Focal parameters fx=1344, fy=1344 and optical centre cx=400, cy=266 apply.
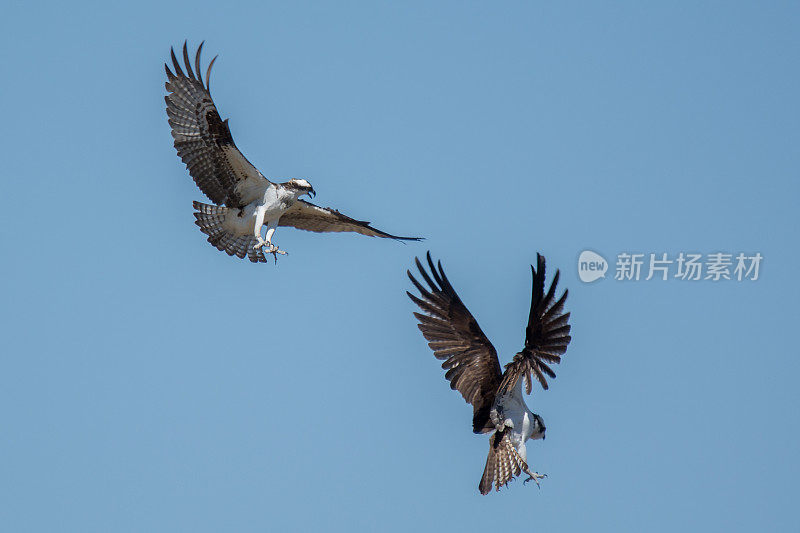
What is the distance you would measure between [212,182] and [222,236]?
0.88m

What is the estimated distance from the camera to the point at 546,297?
50.8ft

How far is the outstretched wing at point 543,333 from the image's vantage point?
1546 centimetres

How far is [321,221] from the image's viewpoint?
1978cm

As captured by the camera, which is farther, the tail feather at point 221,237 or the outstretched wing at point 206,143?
the tail feather at point 221,237

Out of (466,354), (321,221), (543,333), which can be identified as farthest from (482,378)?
(321,221)

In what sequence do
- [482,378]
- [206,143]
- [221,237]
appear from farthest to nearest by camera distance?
[221,237], [206,143], [482,378]

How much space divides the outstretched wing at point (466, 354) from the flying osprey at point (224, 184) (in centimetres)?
283

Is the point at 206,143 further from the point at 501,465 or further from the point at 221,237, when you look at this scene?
the point at 501,465

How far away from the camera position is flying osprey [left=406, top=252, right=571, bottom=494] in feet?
52.5

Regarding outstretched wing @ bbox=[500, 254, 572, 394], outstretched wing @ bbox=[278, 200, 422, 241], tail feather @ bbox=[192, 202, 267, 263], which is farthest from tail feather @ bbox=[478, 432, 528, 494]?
tail feather @ bbox=[192, 202, 267, 263]

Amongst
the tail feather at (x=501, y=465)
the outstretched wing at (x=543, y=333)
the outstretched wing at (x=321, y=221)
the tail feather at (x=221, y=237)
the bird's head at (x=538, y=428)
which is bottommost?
the tail feather at (x=501, y=465)

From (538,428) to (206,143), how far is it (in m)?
5.93

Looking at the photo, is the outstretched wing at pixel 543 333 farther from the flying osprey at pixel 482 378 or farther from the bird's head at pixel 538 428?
the bird's head at pixel 538 428

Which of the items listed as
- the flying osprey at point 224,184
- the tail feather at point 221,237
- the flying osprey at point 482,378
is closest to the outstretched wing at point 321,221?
the flying osprey at point 224,184
